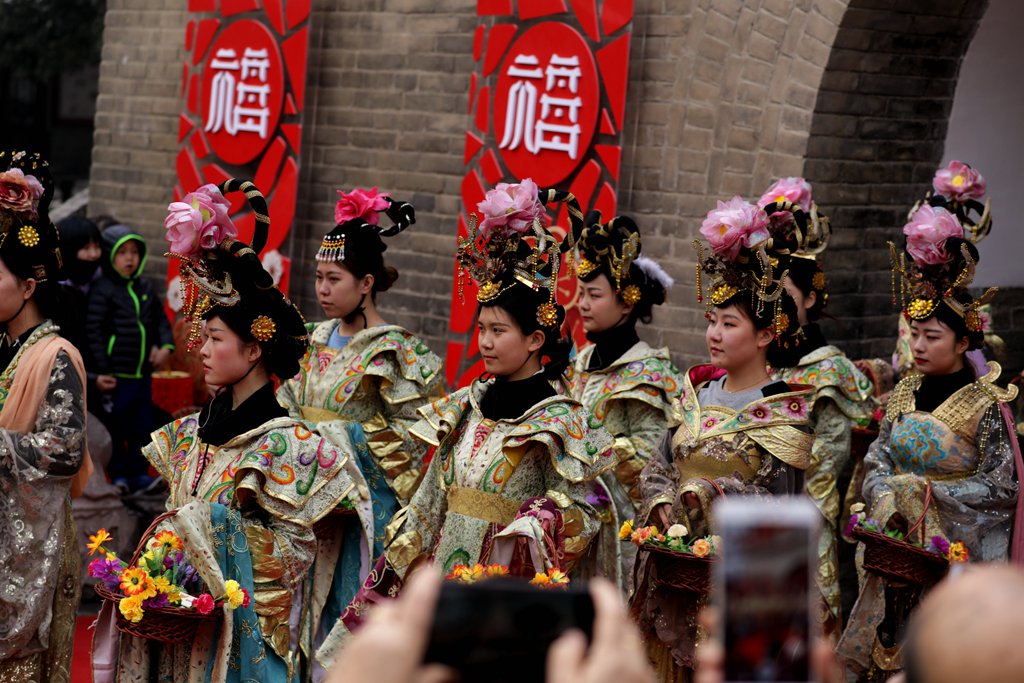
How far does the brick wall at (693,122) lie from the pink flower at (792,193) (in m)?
0.40

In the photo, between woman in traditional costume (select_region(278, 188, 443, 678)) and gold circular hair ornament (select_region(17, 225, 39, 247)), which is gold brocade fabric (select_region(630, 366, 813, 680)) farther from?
gold circular hair ornament (select_region(17, 225, 39, 247))

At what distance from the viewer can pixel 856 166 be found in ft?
24.2

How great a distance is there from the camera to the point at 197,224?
485 cm

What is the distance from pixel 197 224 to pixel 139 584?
1225mm

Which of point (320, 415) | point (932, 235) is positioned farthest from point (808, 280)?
point (320, 415)

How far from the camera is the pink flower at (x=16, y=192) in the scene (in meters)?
5.19

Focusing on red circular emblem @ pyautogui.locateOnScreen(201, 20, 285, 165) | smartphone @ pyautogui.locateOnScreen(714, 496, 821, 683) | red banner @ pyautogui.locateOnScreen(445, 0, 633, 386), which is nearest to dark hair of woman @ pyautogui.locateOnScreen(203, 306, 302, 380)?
red banner @ pyautogui.locateOnScreen(445, 0, 633, 386)

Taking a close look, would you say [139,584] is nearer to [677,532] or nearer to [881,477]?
[677,532]

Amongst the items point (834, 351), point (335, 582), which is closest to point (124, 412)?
point (335, 582)

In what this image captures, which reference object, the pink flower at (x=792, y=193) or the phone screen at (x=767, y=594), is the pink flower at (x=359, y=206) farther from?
the phone screen at (x=767, y=594)

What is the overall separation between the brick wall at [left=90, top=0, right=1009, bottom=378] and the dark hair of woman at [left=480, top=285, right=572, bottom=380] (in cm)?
258

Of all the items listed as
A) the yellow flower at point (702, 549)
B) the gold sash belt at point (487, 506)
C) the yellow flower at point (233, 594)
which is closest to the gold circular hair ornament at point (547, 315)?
the gold sash belt at point (487, 506)

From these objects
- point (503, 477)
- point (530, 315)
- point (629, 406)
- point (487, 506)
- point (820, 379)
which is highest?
Answer: point (530, 315)

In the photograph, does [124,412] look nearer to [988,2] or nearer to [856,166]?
[856,166]
